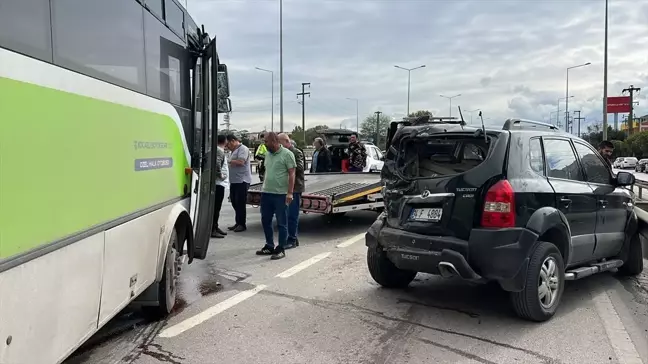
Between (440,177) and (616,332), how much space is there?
2.04 m

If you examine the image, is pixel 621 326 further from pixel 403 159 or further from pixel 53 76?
pixel 53 76

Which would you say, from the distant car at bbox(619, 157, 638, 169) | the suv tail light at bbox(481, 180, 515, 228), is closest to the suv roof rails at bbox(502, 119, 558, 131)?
the suv tail light at bbox(481, 180, 515, 228)

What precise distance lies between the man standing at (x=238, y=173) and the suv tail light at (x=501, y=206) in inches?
235

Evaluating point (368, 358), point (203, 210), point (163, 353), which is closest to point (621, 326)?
point (368, 358)

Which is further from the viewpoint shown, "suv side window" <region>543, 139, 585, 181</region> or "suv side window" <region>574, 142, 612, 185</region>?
"suv side window" <region>574, 142, 612, 185</region>

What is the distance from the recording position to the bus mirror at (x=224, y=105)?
24.3 ft

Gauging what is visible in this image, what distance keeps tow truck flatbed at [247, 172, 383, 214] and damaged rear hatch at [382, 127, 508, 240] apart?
348cm

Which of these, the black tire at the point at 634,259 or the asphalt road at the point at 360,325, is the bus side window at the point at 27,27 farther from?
the black tire at the point at 634,259

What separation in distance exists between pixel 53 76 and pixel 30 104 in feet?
1.28

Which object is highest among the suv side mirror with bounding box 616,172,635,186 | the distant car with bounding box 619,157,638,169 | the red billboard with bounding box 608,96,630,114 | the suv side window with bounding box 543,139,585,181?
the red billboard with bounding box 608,96,630,114

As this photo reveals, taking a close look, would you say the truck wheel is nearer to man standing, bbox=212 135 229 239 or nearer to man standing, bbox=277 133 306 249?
man standing, bbox=277 133 306 249

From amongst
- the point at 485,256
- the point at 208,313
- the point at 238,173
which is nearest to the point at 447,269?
the point at 485,256

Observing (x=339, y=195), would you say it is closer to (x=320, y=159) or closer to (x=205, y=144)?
(x=205, y=144)

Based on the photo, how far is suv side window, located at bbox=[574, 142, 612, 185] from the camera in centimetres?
617
